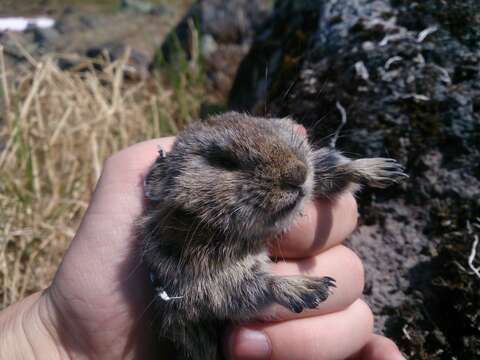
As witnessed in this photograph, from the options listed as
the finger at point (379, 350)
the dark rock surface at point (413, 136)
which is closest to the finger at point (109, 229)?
the dark rock surface at point (413, 136)

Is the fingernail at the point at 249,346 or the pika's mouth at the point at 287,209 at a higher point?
the pika's mouth at the point at 287,209

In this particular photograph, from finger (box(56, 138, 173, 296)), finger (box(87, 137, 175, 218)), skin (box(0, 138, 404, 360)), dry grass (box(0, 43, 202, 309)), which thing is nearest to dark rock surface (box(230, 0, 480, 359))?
skin (box(0, 138, 404, 360))

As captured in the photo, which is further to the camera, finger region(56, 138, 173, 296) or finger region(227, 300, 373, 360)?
finger region(56, 138, 173, 296)

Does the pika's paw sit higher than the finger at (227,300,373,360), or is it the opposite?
the pika's paw

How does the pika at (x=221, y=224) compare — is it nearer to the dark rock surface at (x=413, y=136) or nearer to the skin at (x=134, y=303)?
the skin at (x=134, y=303)

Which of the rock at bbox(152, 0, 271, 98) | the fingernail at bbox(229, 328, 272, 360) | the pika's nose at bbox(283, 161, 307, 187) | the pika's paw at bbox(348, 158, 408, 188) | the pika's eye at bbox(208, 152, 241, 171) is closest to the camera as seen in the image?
the pika's nose at bbox(283, 161, 307, 187)

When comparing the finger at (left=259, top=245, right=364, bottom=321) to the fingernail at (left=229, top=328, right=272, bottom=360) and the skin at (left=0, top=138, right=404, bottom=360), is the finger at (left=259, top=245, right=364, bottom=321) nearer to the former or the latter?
the skin at (left=0, top=138, right=404, bottom=360)

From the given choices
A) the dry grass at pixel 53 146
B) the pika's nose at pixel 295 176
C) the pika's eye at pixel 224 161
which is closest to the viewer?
the pika's nose at pixel 295 176
